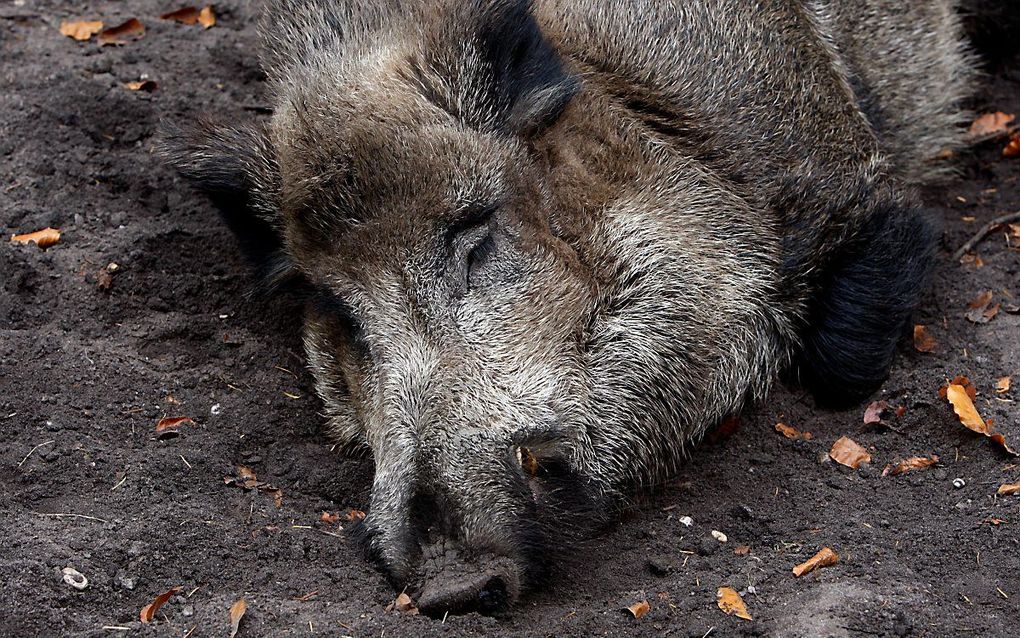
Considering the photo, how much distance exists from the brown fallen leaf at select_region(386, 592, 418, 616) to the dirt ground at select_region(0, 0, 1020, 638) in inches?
1.7

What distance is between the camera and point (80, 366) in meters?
4.27

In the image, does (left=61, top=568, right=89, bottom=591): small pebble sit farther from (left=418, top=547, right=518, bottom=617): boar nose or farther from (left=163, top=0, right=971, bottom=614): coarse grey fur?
(left=418, top=547, right=518, bottom=617): boar nose

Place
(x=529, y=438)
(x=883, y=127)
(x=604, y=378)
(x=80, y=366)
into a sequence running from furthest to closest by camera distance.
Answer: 1. (x=883, y=127)
2. (x=80, y=366)
3. (x=604, y=378)
4. (x=529, y=438)

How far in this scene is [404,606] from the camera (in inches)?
133

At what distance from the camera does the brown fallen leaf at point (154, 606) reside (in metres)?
3.31

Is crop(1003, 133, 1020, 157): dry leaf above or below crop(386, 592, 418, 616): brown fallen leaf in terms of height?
below

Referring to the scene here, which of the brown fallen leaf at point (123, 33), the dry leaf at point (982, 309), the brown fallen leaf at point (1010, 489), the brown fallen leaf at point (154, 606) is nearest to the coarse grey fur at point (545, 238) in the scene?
the dry leaf at point (982, 309)

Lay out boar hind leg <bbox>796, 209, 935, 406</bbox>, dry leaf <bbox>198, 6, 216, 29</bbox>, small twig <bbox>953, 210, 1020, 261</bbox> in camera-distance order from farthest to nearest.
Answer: dry leaf <bbox>198, 6, 216, 29</bbox>
small twig <bbox>953, 210, 1020, 261</bbox>
boar hind leg <bbox>796, 209, 935, 406</bbox>

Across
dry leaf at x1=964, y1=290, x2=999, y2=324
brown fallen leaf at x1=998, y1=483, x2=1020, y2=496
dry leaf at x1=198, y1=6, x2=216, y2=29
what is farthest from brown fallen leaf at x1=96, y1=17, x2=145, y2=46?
brown fallen leaf at x1=998, y1=483, x2=1020, y2=496

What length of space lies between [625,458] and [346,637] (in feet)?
3.85

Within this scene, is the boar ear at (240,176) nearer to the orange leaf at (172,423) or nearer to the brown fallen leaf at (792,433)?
the orange leaf at (172,423)

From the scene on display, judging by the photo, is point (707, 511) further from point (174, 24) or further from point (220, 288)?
point (174, 24)

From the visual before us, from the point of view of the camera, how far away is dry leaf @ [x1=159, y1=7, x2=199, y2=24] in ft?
21.2

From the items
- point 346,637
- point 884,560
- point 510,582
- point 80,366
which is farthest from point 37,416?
point 884,560
